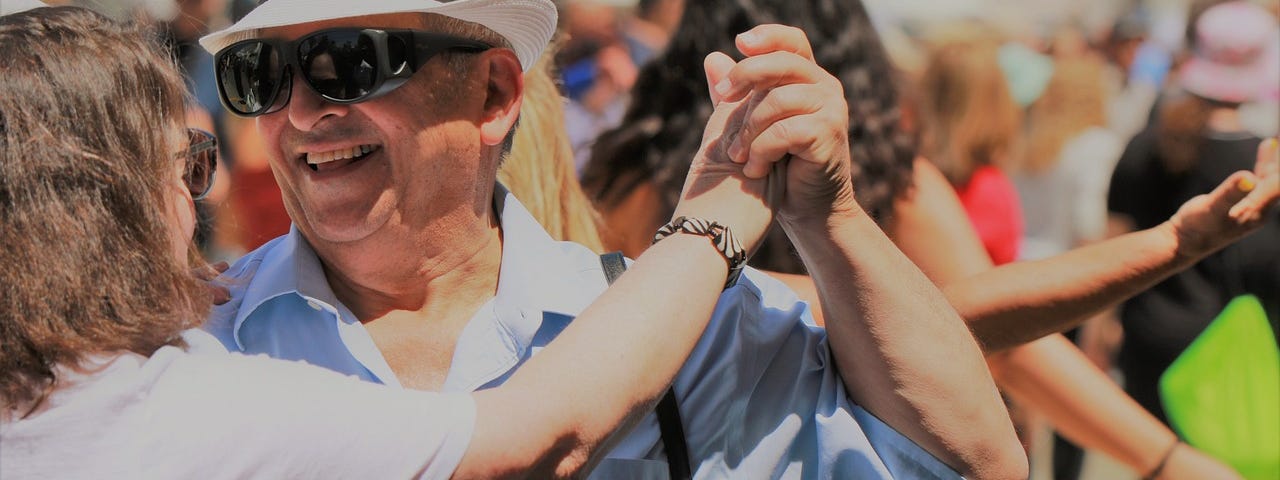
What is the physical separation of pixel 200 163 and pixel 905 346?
1033mm

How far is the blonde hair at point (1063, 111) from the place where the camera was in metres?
8.64

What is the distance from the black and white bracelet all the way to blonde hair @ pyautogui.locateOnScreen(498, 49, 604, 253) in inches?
44.1

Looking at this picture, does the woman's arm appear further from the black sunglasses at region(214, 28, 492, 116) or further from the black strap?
the black sunglasses at region(214, 28, 492, 116)

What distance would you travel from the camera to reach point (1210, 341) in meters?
3.58

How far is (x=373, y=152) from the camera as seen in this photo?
2180 mm

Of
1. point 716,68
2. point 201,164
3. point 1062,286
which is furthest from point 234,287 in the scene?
point 1062,286

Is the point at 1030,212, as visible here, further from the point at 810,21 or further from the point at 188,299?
the point at 188,299

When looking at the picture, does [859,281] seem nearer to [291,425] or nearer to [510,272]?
[510,272]

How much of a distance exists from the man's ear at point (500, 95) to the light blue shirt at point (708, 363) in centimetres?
29

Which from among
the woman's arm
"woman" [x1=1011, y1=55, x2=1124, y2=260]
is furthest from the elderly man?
"woman" [x1=1011, y1=55, x2=1124, y2=260]

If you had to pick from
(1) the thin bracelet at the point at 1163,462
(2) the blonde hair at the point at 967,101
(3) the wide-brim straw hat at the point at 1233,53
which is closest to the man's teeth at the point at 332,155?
(1) the thin bracelet at the point at 1163,462

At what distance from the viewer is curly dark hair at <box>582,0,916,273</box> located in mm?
3596

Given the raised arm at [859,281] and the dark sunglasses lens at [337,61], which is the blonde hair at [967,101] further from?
the dark sunglasses lens at [337,61]

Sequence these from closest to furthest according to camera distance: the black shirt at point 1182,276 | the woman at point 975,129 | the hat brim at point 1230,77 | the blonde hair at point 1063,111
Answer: the black shirt at point 1182,276 → the hat brim at point 1230,77 → the woman at point 975,129 → the blonde hair at point 1063,111
